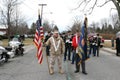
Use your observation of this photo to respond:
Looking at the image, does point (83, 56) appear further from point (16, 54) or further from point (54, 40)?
point (16, 54)

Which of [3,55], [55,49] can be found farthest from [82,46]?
[3,55]

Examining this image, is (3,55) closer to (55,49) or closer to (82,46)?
(55,49)

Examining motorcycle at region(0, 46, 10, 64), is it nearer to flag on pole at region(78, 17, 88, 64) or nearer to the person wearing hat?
the person wearing hat

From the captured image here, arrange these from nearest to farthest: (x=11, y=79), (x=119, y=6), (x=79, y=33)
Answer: (x=11, y=79) < (x=79, y=33) < (x=119, y=6)

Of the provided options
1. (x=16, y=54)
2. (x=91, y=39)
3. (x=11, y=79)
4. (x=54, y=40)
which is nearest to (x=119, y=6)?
(x=91, y=39)

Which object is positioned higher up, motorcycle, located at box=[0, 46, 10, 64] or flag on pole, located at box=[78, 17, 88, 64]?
flag on pole, located at box=[78, 17, 88, 64]

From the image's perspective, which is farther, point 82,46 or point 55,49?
point 82,46

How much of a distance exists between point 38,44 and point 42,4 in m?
53.4

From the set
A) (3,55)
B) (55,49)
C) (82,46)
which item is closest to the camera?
(55,49)

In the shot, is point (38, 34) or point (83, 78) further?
point (38, 34)

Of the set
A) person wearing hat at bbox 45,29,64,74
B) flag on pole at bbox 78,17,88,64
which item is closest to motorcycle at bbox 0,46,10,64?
person wearing hat at bbox 45,29,64,74

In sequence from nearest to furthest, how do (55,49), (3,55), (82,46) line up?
1. (55,49)
2. (82,46)
3. (3,55)

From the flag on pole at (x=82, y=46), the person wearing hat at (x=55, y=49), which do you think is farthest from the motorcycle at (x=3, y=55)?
the flag on pole at (x=82, y=46)

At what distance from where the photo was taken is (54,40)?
14344mm
